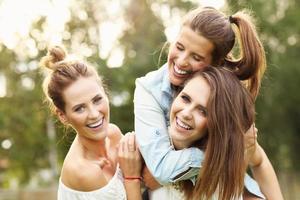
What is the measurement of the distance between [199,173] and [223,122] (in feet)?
0.82

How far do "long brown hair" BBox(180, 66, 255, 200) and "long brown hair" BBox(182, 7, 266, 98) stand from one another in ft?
0.44

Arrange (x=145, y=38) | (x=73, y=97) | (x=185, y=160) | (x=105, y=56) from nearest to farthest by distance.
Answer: (x=185, y=160) → (x=73, y=97) → (x=105, y=56) → (x=145, y=38)

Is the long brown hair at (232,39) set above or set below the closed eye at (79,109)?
above

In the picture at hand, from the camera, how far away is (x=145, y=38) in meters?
14.8

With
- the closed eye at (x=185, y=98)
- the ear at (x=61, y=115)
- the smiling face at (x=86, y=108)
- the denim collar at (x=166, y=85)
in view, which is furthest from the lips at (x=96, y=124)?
the closed eye at (x=185, y=98)

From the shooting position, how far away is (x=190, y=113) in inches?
114

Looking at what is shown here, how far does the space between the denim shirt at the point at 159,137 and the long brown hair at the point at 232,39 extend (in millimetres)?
291

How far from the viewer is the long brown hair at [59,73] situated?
3.20 meters

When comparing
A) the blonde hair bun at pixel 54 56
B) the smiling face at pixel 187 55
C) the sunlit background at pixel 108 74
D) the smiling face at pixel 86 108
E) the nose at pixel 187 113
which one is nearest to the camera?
the nose at pixel 187 113

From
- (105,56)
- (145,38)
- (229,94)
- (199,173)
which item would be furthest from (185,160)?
(145,38)

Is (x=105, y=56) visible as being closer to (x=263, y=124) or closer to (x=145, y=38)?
(x=145, y=38)

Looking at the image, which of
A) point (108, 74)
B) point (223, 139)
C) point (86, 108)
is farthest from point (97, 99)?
point (108, 74)

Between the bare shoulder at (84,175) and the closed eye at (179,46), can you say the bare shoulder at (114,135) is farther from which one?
the closed eye at (179,46)

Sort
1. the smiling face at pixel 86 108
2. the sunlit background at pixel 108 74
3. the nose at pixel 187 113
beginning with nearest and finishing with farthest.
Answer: the nose at pixel 187 113
the smiling face at pixel 86 108
the sunlit background at pixel 108 74
